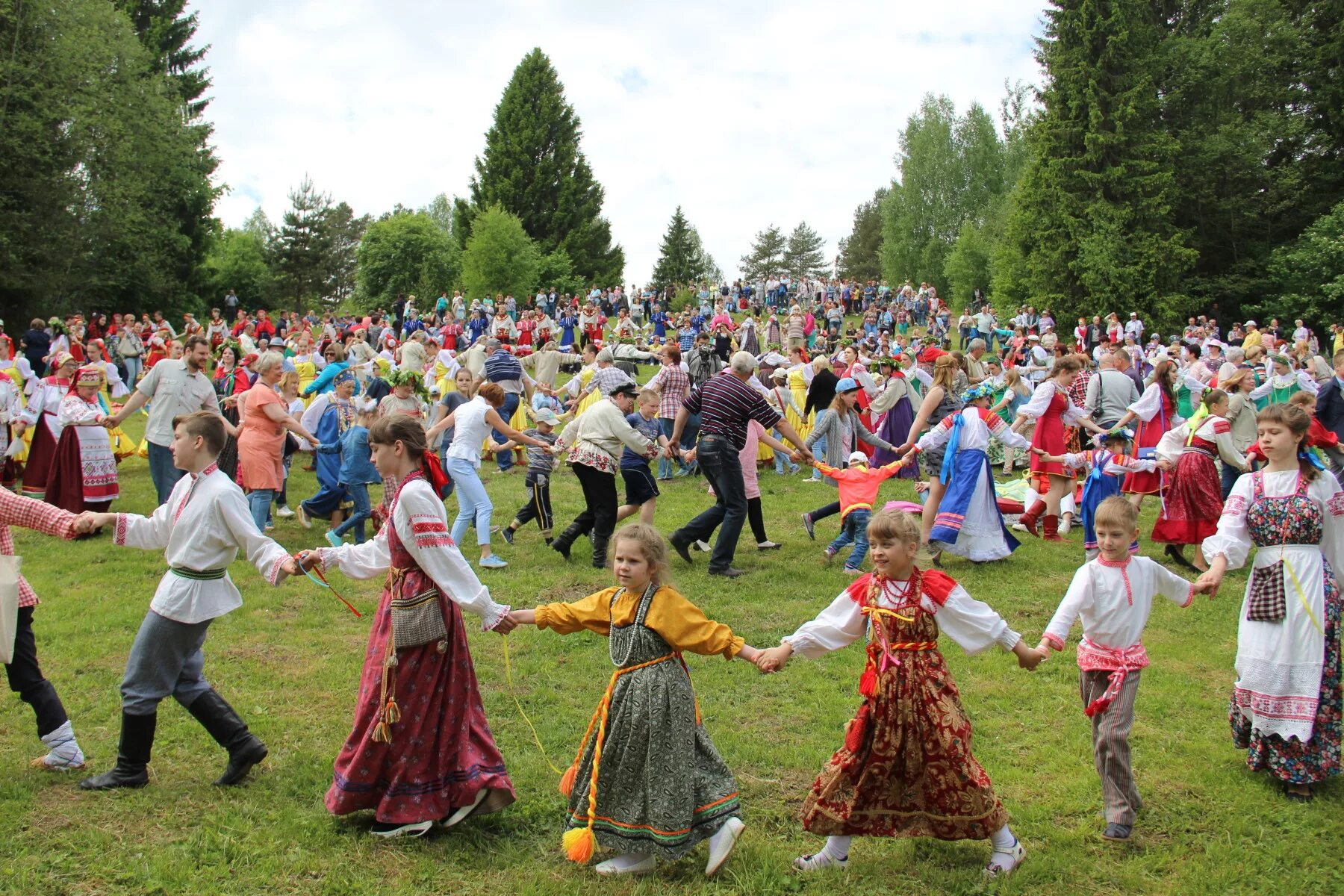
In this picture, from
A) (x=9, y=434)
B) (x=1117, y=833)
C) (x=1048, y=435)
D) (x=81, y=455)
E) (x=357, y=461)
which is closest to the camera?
(x=1117, y=833)

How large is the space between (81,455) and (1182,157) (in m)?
39.9

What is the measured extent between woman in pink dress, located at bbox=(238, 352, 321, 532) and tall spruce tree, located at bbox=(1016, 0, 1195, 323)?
113 ft

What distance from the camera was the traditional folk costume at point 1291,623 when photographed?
518cm

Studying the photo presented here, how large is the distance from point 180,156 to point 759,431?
36.0 m

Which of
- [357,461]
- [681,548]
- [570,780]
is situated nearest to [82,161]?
[357,461]

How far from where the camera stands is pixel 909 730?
14.2ft

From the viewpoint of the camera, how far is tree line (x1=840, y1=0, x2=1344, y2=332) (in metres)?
37.3

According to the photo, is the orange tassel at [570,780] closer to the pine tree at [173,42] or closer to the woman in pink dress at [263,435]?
the woman in pink dress at [263,435]

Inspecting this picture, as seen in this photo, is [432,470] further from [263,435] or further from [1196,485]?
[1196,485]

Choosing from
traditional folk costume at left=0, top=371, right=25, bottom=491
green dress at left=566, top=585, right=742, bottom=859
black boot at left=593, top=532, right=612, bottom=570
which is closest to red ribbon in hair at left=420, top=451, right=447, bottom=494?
green dress at left=566, top=585, right=742, bottom=859

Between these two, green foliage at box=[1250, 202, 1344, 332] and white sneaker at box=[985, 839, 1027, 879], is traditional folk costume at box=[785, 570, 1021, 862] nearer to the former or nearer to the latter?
white sneaker at box=[985, 839, 1027, 879]

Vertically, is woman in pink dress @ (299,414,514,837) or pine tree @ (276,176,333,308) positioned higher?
pine tree @ (276,176,333,308)

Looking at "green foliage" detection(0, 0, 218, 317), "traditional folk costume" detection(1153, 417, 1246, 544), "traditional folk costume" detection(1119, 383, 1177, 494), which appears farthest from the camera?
"green foliage" detection(0, 0, 218, 317)

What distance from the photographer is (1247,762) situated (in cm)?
549
